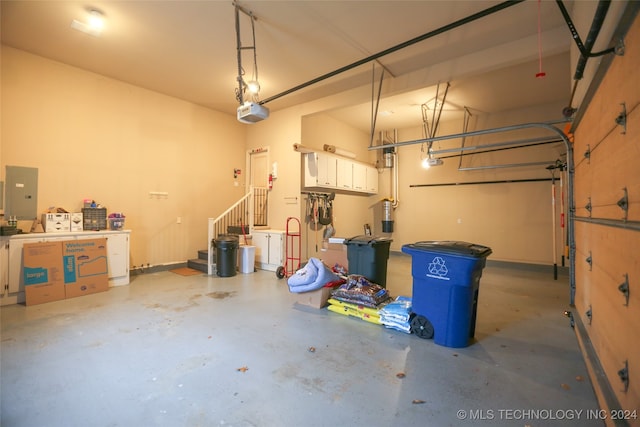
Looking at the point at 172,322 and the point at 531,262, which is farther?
the point at 531,262

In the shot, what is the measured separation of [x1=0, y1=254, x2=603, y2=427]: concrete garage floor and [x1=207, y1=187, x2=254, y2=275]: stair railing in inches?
80.6

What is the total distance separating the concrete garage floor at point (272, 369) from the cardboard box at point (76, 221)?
1335 millimetres

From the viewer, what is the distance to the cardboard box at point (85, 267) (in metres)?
4.27

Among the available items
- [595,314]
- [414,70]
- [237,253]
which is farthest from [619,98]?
[237,253]

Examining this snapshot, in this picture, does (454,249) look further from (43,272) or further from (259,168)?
(259,168)

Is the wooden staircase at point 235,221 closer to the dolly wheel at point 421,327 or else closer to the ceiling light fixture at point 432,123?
the ceiling light fixture at point 432,123

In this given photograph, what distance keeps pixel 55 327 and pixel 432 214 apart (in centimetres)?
797

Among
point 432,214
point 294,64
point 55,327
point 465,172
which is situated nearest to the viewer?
point 55,327

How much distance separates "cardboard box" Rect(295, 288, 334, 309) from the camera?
380cm

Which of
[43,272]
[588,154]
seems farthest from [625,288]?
[43,272]

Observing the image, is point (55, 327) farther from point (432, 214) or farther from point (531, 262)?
point (531, 262)

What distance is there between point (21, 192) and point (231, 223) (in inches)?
144

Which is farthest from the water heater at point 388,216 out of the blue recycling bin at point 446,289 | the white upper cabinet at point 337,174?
the blue recycling bin at point 446,289

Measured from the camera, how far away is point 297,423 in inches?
67.7
